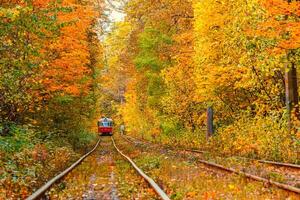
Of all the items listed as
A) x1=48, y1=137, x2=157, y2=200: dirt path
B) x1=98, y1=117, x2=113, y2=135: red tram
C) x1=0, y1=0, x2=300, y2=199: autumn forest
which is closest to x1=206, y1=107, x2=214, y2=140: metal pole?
x1=0, y1=0, x2=300, y2=199: autumn forest

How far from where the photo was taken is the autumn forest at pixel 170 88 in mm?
14211

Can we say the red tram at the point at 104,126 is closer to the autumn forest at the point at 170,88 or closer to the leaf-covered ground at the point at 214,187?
the autumn forest at the point at 170,88

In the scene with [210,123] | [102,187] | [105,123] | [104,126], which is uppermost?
[105,123]

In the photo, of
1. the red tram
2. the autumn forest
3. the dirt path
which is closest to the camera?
the dirt path

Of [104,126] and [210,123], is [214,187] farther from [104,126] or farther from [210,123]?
[104,126]

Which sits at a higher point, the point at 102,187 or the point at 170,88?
the point at 170,88

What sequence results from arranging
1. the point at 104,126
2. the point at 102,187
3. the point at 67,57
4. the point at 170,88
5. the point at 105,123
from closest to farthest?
the point at 102,187
the point at 67,57
the point at 170,88
the point at 104,126
the point at 105,123

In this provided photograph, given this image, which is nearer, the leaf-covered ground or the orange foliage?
the leaf-covered ground

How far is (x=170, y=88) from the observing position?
36.3 meters

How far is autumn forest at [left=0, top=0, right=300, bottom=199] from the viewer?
1421 centimetres

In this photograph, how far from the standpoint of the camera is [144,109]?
57.0 metres

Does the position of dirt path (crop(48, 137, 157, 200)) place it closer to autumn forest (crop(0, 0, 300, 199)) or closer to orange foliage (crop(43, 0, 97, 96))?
autumn forest (crop(0, 0, 300, 199))

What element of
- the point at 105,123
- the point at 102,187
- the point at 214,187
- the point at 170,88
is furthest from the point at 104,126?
the point at 214,187

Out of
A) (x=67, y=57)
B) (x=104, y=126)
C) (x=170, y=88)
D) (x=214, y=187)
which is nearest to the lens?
(x=214, y=187)
